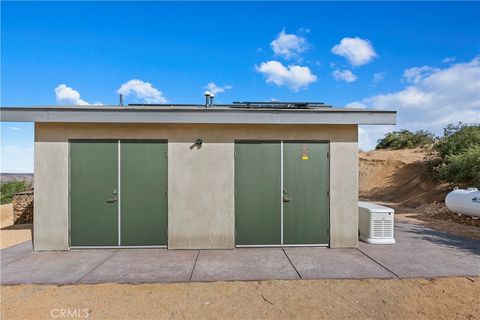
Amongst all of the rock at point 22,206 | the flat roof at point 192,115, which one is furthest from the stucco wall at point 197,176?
the rock at point 22,206

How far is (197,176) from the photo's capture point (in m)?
6.00

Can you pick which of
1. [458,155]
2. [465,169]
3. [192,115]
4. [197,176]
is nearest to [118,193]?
[197,176]

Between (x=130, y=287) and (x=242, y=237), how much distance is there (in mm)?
2615

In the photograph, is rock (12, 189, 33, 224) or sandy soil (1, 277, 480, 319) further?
rock (12, 189, 33, 224)

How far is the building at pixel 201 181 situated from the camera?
5887mm

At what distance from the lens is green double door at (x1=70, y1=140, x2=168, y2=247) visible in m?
5.93

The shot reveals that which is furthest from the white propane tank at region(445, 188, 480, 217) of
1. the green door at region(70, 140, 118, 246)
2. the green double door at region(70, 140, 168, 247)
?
the green door at region(70, 140, 118, 246)

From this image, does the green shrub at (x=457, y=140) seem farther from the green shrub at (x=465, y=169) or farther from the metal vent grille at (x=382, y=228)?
the metal vent grille at (x=382, y=228)

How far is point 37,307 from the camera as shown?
3602mm

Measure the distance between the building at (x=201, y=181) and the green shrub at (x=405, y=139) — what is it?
27630 millimetres

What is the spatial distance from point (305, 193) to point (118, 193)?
4.31 metres

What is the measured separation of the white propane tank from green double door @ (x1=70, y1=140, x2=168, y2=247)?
1046 cm

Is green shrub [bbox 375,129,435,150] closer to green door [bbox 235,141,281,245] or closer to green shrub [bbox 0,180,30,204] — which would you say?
green door [bbox 235,141,281,245]

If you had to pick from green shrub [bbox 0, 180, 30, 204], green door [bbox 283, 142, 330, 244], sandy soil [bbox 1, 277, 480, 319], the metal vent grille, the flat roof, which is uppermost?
the flat roof
